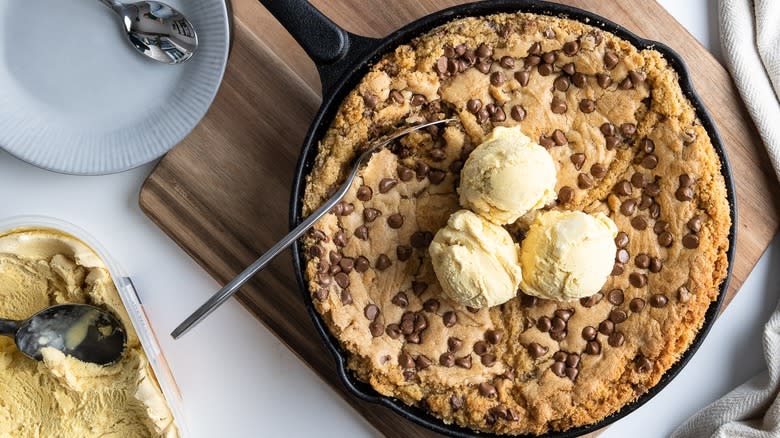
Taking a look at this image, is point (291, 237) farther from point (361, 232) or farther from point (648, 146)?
point (648, 146)

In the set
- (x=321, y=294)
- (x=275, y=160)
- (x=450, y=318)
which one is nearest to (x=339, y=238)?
(x=321, y=294)

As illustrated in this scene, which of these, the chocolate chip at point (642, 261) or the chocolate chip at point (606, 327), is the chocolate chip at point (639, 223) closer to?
the chocolate chip at point (642, 261)

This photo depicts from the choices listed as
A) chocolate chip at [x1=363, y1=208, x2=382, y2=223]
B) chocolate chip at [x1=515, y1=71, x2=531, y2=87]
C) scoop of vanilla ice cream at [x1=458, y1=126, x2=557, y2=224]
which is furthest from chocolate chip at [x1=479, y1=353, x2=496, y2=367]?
chocolate chip at [x1=515, y1=71, x2=531, y2=87]

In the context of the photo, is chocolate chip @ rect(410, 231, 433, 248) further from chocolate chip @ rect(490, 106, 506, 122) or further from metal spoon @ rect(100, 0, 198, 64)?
metal spoon @ rect(100, 0, 198, 64)

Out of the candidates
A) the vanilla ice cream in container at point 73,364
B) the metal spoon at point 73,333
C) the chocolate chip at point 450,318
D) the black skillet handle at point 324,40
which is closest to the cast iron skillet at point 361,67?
the black skillet handle at point 324,40

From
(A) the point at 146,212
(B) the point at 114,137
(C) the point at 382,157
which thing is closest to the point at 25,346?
(A) the point at 146,212

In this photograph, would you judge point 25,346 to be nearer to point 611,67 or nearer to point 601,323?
point 601,323
